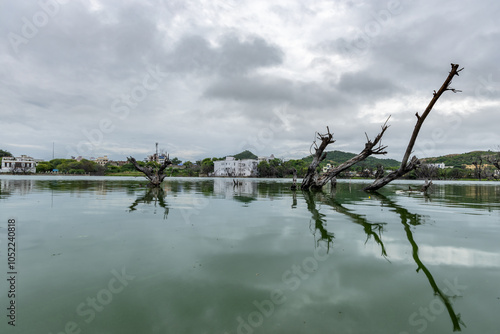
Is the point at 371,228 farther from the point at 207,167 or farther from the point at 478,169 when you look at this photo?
the point at 207,167

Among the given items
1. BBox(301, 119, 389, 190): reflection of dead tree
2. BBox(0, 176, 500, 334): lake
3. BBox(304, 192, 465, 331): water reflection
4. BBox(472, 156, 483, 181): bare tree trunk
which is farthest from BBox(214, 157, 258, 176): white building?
BBox(0, 176, 500, 334): lake

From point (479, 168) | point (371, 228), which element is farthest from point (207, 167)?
point (371, 228)

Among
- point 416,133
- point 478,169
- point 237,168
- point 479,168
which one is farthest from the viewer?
point 237,168

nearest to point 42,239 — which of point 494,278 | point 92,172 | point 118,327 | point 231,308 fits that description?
point 118,327

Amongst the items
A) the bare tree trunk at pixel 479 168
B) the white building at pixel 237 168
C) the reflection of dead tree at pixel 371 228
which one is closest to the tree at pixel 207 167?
the white building at pixel 237 168

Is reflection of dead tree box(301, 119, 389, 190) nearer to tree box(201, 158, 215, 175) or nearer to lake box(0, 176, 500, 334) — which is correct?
lake box(0, 176, 500, 334)

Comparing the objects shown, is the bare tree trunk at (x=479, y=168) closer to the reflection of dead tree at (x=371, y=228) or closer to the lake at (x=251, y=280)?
the reflection of dead tree at (x=371, y=228)

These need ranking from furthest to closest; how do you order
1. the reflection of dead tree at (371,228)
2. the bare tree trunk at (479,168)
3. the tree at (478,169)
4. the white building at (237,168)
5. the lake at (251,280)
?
the white building at (237,168)
the tree at (478,169)
the bare tree trunk at (479,168)
the reflection of dead tree at (371,228)
the lake at (251,280)

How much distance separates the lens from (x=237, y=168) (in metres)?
158

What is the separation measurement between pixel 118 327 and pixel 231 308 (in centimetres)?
129

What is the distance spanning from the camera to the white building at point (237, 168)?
153675 mm

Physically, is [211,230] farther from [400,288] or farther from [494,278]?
[494,278]

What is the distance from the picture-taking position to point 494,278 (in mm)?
4312

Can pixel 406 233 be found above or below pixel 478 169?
below
